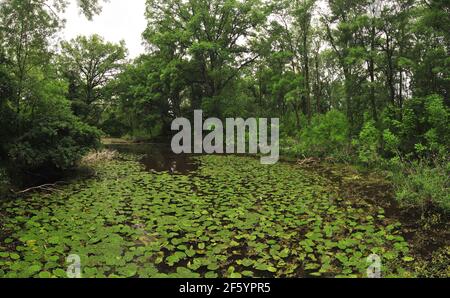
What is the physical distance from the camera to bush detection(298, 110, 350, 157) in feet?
38.9

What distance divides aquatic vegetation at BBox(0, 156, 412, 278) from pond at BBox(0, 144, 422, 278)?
0.05 feet

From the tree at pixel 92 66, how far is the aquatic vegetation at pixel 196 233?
24.7 metres

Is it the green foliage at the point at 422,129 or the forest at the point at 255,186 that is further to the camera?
the green foliage at the point at 422,129

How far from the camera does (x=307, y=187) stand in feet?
25.8

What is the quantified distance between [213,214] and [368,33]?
10.8 m

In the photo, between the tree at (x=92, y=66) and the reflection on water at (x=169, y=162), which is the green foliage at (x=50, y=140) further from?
the tree at (x=92, y=66)

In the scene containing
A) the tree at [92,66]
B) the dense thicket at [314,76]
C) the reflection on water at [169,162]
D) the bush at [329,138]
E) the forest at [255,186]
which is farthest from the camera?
the tree at [92,66]

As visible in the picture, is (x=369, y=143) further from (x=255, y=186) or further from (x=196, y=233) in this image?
(x=196, y=233)

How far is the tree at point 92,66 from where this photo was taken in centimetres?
2867

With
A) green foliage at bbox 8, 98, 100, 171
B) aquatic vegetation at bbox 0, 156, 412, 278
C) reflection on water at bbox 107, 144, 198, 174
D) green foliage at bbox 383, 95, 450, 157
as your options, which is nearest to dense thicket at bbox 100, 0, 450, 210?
green foliage at bbox 383, 95, 450, 157

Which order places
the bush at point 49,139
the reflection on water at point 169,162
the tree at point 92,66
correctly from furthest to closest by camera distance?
the tree at point 92,66, the reflection on water at point 169,162, the bush at point 49,139

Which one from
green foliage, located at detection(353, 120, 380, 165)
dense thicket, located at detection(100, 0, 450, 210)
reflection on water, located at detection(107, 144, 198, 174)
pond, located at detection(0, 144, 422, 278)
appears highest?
dense thicket, located at detection(100, 0, 450, 210)

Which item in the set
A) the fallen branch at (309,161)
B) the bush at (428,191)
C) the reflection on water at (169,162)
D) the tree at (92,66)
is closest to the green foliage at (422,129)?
the bush at (428,191)

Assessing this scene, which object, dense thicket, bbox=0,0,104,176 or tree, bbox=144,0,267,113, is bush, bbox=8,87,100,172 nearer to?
dense thicket, bbox=0,0,104,176
